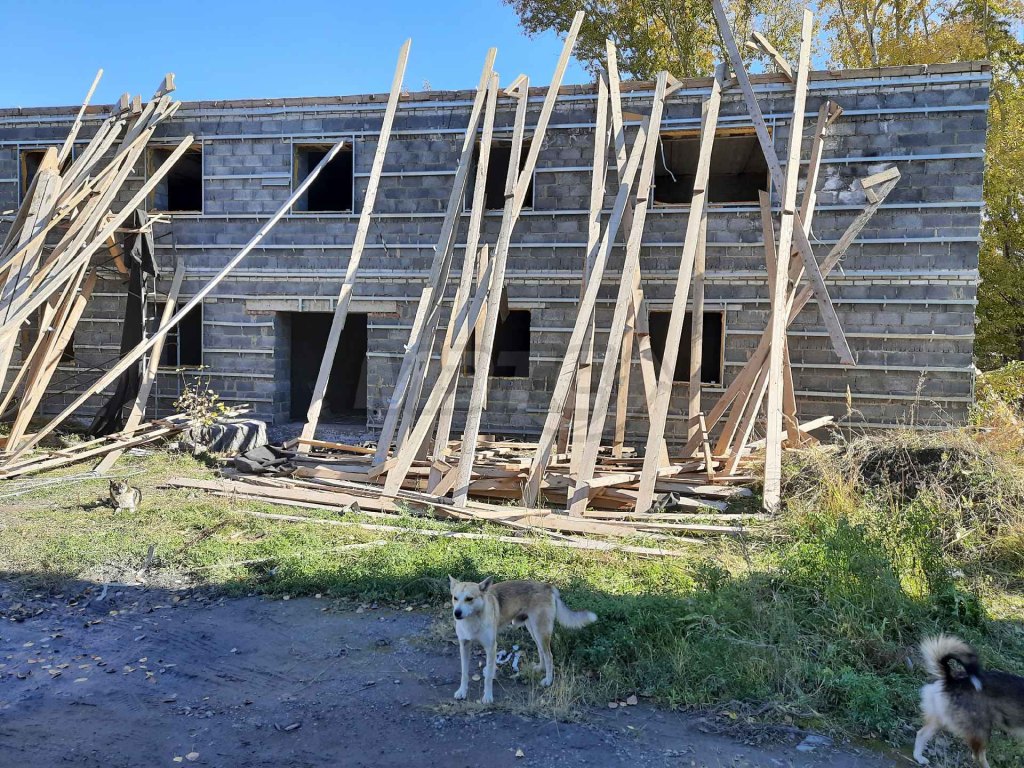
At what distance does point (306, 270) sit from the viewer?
13.1 m

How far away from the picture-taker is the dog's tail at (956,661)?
362 centimetres

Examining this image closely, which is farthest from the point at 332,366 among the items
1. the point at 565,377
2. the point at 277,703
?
the point at 277,703

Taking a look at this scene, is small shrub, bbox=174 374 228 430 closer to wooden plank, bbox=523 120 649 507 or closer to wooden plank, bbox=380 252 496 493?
wooden plank, bbox=380 252 496 493

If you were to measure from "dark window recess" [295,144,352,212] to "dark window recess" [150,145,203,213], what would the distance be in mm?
1856

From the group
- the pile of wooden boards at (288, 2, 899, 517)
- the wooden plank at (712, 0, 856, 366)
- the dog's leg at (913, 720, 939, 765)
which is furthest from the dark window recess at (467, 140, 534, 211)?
the dog's leg at (913, 720, 939, 765)

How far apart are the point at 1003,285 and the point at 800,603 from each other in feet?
56.7

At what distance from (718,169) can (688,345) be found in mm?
3453

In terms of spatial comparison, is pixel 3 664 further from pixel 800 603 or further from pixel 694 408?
pixel 694 408

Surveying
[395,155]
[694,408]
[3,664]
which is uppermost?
[395,155]

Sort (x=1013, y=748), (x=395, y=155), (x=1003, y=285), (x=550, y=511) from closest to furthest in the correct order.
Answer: (x=1013, y=748) → (x=550, y=511) → (x=395, y=155) → (x=1003, y=285)

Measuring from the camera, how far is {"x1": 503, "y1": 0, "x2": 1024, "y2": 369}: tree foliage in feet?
61.1

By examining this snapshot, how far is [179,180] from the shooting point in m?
15.9

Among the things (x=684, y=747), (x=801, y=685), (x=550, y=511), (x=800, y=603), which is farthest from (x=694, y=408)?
(x=684, y=747)

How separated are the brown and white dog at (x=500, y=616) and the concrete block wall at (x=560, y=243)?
701cm
